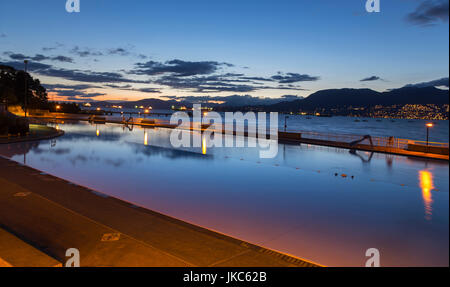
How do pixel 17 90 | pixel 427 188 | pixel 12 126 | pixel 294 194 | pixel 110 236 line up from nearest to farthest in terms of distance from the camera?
pixel 110 236
pixel 294 194
pixel 427 188
pixel 12 126
pixel 17 90

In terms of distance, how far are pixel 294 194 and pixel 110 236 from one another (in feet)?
22.8

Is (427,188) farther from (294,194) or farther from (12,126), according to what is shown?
(12,126)

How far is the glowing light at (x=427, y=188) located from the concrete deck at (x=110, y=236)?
6.51 metres

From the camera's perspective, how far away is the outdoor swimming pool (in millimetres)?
6848

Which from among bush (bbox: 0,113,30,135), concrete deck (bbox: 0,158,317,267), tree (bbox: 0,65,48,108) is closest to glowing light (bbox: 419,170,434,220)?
concrete deck (bbox: 0,158,317,267)

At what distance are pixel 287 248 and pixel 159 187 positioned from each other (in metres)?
5.98

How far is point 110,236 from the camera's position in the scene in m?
5.51

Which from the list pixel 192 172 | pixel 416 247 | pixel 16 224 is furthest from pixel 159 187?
pixel 416 247

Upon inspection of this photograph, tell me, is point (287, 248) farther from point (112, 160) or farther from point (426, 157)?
point (426, 157)

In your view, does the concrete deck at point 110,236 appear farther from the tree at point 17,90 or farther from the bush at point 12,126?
the tree at point 17,90

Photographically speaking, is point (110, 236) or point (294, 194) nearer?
point (110, 236)

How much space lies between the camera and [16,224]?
6.07 m

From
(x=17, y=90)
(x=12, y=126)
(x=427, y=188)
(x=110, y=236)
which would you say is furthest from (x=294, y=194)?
(x=17, y=90)

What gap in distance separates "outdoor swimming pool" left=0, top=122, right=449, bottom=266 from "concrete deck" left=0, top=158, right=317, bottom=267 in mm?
1436
